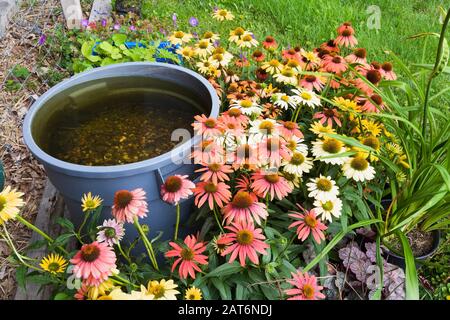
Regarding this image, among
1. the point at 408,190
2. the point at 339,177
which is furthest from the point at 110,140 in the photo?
the point at 408,190

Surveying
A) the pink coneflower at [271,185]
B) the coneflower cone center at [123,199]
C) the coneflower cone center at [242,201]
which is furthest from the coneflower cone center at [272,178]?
the coneflower cone center at [123,199]

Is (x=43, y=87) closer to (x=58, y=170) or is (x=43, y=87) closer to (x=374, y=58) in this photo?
(x=58, y=170)

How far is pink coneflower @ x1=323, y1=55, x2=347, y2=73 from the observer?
1841 millimetres

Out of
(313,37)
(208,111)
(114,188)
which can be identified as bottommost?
(114,188)

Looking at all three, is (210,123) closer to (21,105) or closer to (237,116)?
(237,116)

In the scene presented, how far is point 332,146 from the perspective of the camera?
1.50 metres

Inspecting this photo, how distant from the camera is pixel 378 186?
170 centimetres

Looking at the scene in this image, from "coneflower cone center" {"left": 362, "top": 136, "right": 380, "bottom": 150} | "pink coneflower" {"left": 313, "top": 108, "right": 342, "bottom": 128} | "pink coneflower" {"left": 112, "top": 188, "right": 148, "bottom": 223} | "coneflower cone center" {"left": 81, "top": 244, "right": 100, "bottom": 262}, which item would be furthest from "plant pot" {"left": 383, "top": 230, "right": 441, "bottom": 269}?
"coneflower cone center" {"left": 81, "top": 244, "right": 100, "bottom": 262}

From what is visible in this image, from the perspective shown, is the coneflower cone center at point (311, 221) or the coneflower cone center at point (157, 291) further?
the coneflower cone center at point (311, 221)

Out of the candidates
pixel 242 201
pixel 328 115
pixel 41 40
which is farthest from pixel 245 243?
pixel 41 40

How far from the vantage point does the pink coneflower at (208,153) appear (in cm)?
142

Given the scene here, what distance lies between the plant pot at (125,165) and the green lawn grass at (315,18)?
1.41 meters

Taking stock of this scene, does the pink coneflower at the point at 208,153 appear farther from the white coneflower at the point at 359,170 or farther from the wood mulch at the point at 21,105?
the wood mulch at the point at 21,105
